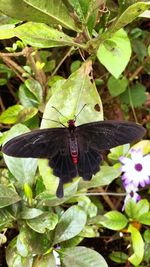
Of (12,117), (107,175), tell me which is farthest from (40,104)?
(107,175)

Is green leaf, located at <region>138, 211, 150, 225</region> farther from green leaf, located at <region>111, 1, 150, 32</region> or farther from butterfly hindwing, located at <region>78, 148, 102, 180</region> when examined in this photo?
green leaf, located at <region>111, 1, 150, 32</region>

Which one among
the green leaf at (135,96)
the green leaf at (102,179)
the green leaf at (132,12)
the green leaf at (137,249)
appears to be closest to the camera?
the green leaf at (132,12)

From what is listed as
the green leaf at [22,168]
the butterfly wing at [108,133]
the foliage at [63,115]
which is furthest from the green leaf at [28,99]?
the butterfly wing at [108,133]

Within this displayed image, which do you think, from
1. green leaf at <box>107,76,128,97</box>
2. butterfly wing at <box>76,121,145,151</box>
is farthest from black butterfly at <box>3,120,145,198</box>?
green leaf at <box>107,76,128,97</box>

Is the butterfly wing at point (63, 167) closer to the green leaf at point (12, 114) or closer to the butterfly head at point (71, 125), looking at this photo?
the butterfly head at point (71, 125)

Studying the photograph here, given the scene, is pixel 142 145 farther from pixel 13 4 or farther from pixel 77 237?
pixel 13 4

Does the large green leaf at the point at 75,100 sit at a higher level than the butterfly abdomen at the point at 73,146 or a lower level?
higher
